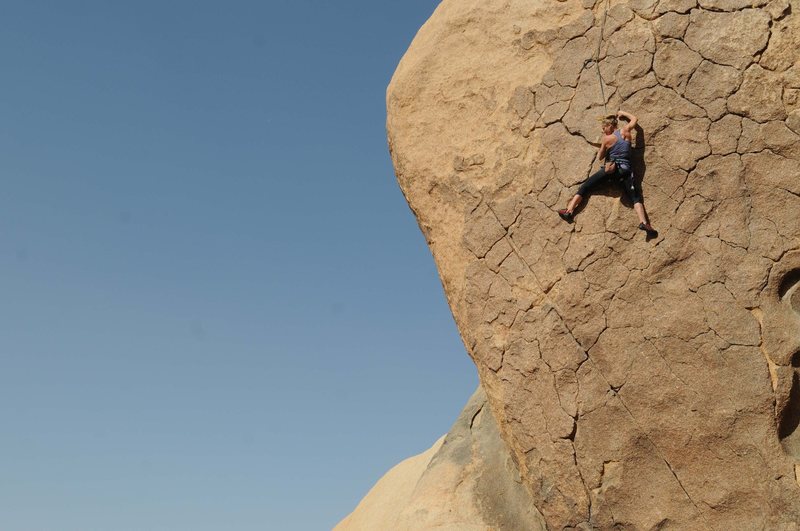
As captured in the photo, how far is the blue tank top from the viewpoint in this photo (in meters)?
6.26

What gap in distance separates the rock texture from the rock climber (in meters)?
2.76

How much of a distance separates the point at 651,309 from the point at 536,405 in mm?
1197

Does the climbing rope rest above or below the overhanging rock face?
above

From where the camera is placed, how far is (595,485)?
637 cm

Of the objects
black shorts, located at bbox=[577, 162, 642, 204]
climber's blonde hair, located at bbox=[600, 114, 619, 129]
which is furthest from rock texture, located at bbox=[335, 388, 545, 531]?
climber's blonde hair, located at bbox=[600, 114, 619, 129]

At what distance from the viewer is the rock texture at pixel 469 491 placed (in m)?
7.81

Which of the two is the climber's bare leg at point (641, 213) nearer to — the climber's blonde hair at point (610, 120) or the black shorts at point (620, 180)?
the black shorts at point (620, 180)

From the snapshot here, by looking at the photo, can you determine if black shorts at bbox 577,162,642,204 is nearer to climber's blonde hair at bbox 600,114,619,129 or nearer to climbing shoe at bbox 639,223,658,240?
climbing shoe at bbox 639,223,658,240

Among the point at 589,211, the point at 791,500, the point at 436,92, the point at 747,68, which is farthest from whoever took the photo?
the point at 436,92

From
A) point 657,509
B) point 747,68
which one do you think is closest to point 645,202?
point 747,68

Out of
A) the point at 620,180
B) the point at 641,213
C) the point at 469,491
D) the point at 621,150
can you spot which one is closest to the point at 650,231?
the point at 641,213

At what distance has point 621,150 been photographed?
627cm

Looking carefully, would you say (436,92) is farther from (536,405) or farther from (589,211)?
(536,405)

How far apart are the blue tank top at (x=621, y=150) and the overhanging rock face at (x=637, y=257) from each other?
0.22m
